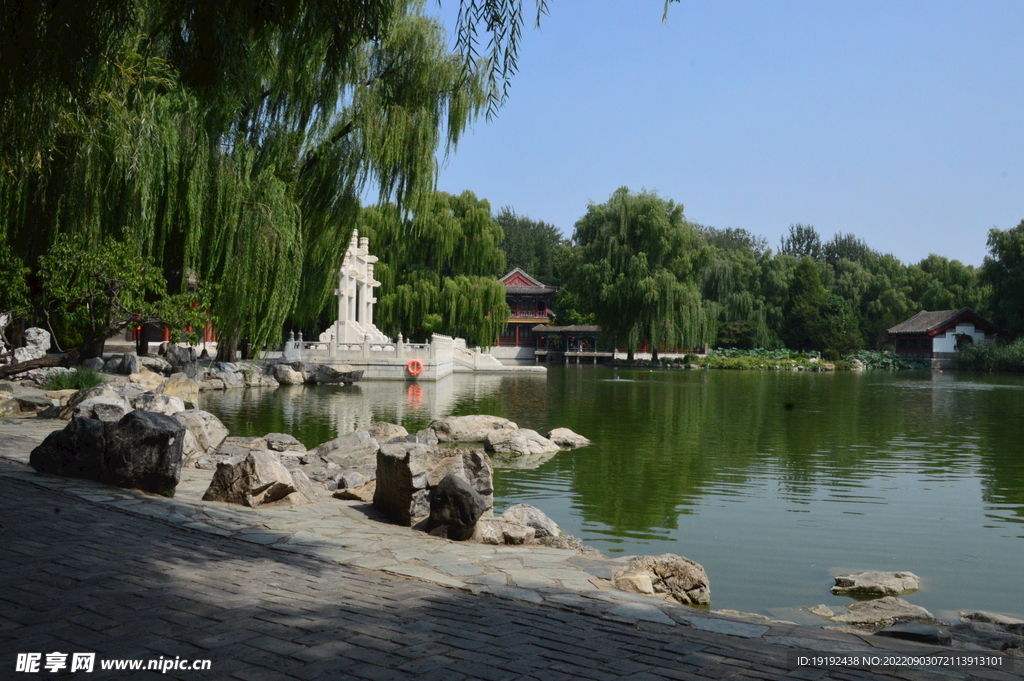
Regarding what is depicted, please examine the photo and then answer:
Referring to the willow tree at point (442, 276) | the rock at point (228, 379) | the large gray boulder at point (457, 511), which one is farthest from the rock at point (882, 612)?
the willow tree at point (442, 276)

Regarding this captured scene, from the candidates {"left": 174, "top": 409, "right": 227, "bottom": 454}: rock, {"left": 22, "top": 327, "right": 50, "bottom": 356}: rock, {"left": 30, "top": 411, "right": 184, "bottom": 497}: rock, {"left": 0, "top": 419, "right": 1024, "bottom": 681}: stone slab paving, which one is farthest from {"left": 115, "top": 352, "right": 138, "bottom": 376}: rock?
{"left": 0, "top": 419, "right": 1024, "bottom": 681}: stone slab paving

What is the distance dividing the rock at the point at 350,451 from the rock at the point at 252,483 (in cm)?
318

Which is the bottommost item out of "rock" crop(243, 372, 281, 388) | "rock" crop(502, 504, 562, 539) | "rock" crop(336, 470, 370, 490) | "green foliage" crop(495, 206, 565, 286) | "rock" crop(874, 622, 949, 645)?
"rock" crop(874, 622, 949, 645)

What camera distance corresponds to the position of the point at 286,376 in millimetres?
26219

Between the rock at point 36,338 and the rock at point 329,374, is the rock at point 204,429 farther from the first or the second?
the rock at point 329,374

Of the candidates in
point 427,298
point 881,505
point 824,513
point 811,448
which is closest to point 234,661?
point 824,513

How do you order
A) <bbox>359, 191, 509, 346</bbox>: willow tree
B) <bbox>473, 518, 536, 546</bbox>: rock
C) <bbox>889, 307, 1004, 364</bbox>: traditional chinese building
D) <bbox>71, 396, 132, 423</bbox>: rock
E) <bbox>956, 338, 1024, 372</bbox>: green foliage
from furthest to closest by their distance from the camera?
<bbox>889, 307, 1004, 364</bbox>: traditional chinese building → <bbox>956, 338, 1024, 372</bbox>: green foliage → <bbox>359, 191, 509, 346</bbox>: willow tree → <bbox>71, 396, 132, 423</bbox>: rock → <bbox>473, 518, 536, 546</bbox>: rock

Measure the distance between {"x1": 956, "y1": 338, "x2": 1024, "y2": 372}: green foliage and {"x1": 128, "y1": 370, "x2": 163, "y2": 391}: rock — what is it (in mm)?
43583

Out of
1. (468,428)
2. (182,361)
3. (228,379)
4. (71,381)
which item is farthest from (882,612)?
(228,379)

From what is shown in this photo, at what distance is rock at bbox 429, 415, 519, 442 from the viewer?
13.8 metres

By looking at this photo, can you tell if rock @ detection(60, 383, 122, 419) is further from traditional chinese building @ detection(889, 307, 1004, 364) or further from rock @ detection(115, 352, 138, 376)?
traditional chinese building @ detection(889, 307, 1004, 364)

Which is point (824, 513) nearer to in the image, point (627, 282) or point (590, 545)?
point (590, 545)

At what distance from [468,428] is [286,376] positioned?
45.0 feet

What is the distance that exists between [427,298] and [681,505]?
97.0 feet
